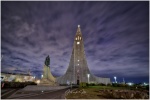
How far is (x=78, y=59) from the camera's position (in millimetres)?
52875

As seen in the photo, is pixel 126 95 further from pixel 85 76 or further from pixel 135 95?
pixel 85 76

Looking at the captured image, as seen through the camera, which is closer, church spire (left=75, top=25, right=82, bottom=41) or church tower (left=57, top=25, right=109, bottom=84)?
church tower (left=57, top=25, right=109, bottom=84)

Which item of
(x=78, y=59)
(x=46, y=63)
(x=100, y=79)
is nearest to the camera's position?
(x=46, y=63)

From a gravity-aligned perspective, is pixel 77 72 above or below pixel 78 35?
below

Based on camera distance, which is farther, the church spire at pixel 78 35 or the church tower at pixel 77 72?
the church spire at pixel 78 35

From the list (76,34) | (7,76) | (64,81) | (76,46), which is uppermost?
(76,34)

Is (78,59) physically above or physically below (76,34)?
below

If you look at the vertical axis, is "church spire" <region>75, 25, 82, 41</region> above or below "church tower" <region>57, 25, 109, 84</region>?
above

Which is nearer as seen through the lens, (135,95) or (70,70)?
(135,95)

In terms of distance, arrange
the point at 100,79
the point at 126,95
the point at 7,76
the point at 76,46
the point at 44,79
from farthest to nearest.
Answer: the point at 76,46
the point at 100,79
the point at 7,76
the point at 44,79
the point at 126,95

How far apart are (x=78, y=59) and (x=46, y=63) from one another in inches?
718

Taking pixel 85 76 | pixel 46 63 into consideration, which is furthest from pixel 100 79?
pixel 46 63

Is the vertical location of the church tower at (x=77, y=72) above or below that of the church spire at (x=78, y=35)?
below

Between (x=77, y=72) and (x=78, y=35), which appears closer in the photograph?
(x=77, y=72)
